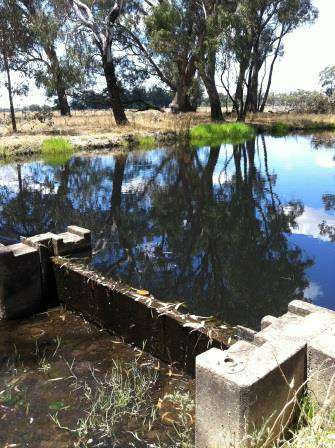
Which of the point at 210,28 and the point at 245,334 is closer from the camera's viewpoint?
the point at 245,334

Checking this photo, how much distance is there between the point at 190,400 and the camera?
3441 mm

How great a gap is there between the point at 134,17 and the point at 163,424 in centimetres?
3139

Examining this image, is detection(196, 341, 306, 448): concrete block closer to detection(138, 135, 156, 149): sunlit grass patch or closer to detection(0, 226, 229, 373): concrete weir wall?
detection(0, 226, 229, 373): concrete weir wall

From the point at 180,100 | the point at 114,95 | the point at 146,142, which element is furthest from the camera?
the point at 180,100

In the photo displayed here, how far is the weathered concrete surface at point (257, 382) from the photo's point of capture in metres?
2.24

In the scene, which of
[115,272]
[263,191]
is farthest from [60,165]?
[115,272]

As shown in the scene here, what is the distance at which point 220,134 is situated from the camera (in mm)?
23797

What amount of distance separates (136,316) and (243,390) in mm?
2177

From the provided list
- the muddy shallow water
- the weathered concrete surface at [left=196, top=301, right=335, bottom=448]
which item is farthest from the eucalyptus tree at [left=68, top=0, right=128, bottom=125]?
Answer: the weathered concrete surface at [left=196, top=301, right=335, bottom=448]

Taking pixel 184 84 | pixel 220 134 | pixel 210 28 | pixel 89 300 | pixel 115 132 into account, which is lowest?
pixel 89 300

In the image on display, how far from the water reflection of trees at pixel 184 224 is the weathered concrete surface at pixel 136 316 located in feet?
3.21

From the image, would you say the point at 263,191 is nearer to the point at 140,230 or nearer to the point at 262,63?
the point at 140,230

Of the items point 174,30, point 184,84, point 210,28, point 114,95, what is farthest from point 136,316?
point 184,84

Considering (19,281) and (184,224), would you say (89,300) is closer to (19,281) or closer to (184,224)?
(19,281)
